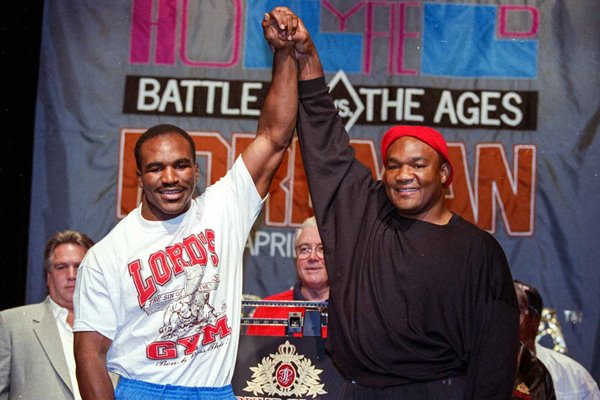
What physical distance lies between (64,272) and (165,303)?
5.40ft

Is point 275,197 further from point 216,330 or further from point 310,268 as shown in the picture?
point 216,330

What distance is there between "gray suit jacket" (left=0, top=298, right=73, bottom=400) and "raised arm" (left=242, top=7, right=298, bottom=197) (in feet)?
5.17

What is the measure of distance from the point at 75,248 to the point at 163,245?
1613 millimetres

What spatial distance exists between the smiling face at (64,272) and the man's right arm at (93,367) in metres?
1.48

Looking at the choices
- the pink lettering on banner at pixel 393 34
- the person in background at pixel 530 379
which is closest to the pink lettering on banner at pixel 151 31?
the pink lettering on banner at pixel 393 34

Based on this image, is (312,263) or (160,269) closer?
(160,269)

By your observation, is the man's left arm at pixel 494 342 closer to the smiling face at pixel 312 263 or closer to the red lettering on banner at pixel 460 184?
the smiling face at pixel 312 263

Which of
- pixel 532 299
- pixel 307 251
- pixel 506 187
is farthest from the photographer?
pixel 506 187

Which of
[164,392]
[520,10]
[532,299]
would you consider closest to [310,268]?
[532,299]

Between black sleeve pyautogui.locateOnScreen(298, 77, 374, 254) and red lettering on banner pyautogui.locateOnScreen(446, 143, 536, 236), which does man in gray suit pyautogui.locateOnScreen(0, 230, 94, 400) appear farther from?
red lettering on banner pyautogui.locateOnScreen(446, 143, 536, 236)

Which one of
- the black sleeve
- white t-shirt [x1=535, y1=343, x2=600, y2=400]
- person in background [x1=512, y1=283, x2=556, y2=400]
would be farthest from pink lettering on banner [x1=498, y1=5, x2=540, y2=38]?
the black sleeve

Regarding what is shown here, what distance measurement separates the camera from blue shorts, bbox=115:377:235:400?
10.3ft

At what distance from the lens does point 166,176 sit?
3277 millimetres

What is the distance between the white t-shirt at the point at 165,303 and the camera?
3170 mm
